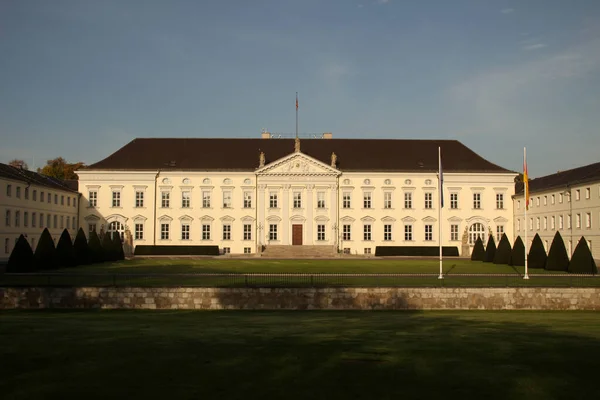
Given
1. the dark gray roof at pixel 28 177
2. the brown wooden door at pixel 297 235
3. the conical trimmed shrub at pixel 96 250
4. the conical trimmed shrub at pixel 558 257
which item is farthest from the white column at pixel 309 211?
the conical trimmed shrub at pixel 558 257

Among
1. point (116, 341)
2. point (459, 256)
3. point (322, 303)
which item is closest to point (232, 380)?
point (116, 341)

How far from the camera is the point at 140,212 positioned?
65.9m

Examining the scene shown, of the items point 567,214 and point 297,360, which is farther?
point 567,214

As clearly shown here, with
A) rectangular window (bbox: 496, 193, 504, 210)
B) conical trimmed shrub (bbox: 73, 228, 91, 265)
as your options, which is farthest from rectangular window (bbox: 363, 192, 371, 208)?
conical trimmed shrub (bbox: 73, 228, 91, 265)

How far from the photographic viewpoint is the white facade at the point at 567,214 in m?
52.0

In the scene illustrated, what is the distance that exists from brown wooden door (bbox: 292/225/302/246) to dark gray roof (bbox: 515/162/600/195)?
77.8 ft

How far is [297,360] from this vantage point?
1388 cm

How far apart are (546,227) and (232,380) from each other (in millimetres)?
55558

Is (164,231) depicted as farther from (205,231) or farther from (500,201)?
(500,201)

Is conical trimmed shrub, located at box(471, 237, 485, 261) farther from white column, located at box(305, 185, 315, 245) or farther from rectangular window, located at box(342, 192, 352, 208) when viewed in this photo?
white column, located at box(305, 185, 315, 245)

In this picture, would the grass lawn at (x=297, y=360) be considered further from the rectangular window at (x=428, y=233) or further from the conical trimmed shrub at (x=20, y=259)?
the rectangular window at (x=428, y=233)

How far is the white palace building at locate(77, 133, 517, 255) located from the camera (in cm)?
6594

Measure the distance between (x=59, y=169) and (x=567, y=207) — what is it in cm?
6526

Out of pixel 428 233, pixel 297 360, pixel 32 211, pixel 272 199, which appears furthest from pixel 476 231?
pixel 297 360
